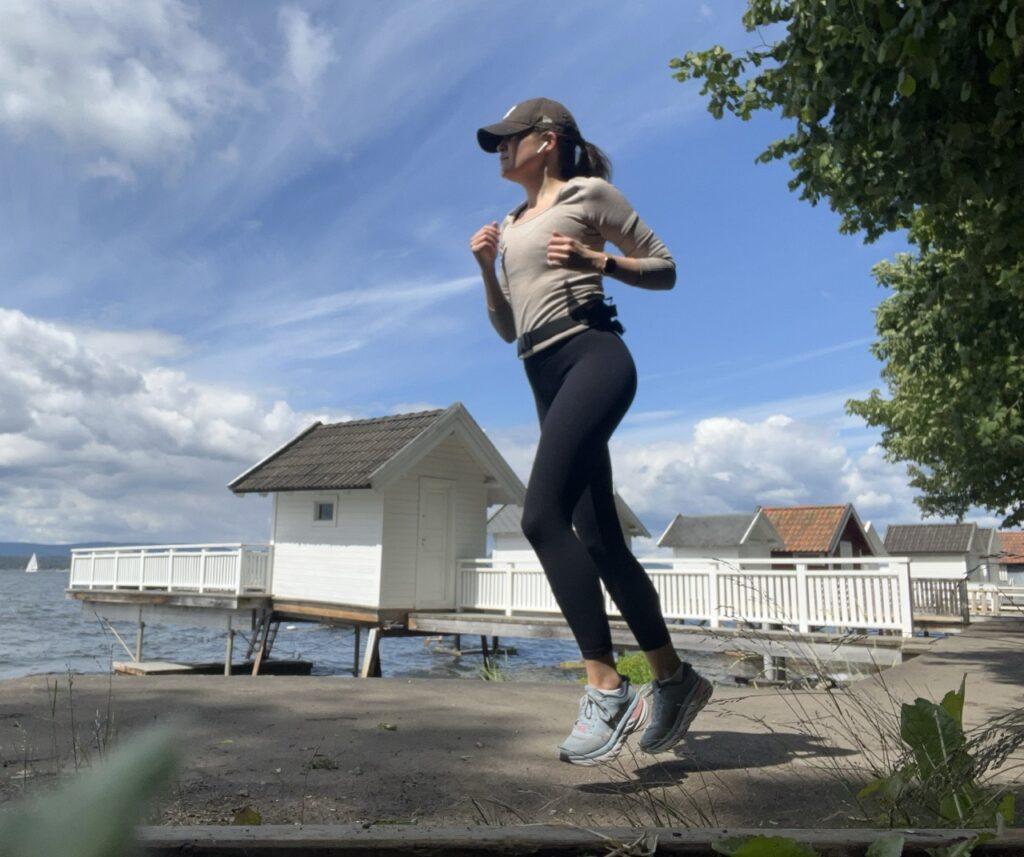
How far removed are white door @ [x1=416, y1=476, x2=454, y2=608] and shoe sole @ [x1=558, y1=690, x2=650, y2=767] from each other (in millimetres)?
17139

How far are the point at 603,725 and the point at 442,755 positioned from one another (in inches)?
20.6

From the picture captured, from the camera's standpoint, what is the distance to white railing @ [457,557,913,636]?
13.4m

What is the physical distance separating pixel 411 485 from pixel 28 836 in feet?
64.7

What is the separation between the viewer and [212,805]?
2.09 m

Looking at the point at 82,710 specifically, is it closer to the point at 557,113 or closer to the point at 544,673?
the point at 557,113

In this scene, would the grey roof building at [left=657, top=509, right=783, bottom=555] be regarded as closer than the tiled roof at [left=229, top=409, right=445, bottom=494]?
No

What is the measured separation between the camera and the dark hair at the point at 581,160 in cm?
321

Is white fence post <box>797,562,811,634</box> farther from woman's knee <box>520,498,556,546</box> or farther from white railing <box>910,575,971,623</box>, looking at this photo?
woman's knee <box>520,498,556,546</box>

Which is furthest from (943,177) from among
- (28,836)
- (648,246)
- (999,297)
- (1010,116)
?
(28,836)

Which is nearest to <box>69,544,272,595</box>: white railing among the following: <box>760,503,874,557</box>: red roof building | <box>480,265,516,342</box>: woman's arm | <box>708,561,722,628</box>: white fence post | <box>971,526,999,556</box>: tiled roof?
<box>708,561,722,628</box>: white fence post

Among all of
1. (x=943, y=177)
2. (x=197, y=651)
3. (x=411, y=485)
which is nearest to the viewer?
(x=943, y=177)

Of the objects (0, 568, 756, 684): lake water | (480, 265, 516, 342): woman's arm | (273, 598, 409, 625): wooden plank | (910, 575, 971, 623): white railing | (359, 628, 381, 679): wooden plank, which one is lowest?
(0, 568, 756, 684): lake water

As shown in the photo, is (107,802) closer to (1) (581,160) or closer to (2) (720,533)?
(1) (581,160)

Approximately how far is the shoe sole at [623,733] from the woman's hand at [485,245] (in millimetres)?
1602
